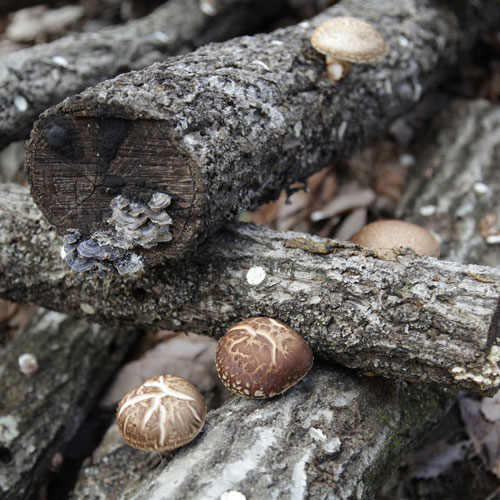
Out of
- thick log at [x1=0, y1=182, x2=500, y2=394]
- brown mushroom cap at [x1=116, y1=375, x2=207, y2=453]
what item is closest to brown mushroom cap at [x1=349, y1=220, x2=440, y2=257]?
thick log at [x1=0, y1=182, x2=500, y2=394]

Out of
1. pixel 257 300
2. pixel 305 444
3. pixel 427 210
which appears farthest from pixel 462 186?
pixel 305 444

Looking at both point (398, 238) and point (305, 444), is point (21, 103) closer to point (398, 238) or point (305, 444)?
point (398, 238)

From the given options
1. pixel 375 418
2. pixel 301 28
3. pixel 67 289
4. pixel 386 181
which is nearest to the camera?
pixel 375 418

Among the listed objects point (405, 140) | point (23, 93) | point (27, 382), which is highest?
point (23, 93)

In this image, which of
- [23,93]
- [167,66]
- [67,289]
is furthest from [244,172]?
[23,93]

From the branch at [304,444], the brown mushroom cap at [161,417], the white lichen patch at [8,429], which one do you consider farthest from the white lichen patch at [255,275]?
the white lichen patch at [8,429]

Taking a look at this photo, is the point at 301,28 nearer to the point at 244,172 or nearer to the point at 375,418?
the point at 244,172

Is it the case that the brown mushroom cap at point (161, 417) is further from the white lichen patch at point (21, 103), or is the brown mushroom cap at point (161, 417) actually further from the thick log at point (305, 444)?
the white lichen patch at point (21, 103)
